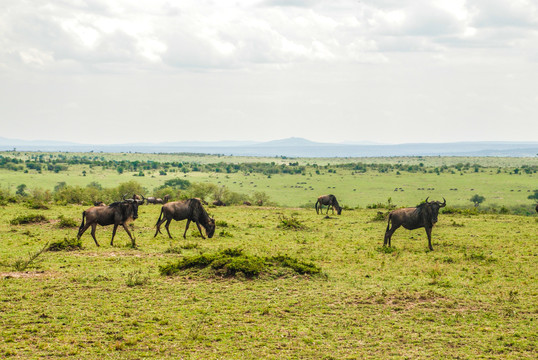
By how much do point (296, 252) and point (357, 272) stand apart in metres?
4.38

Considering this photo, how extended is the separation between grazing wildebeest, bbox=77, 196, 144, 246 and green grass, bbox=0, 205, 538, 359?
1.05 m

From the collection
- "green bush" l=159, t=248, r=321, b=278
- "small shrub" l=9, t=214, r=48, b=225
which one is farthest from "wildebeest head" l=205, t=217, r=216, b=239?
"small shrub" l=9, t=214, r=48, b=225

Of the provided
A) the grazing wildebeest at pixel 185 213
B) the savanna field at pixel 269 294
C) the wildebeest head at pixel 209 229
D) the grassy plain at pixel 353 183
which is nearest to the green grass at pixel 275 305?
the savanna field at pixel 269 294

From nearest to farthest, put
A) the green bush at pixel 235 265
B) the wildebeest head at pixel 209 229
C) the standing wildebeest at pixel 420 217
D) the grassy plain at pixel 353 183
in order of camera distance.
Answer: the green bush at pixel 235 265
the standing wildebeest at pixel 420 217
the wildebeest head at pixel 209 229
the grassy plain at pixel 353 183

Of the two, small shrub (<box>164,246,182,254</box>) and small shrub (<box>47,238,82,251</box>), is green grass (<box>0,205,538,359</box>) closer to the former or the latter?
small shrub (<box>164,246,182,254</box>)

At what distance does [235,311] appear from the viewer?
12.3 meters

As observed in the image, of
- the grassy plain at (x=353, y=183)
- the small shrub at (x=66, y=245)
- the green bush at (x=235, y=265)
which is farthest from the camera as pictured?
the grassy plain at (x=353, y=183)

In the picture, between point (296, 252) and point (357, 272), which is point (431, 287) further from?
point (296, 252)

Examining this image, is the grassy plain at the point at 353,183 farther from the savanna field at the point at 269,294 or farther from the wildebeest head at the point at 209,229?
the savanna field at the point at 269,294

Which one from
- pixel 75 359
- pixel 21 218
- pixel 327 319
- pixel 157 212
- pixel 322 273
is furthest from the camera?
pixel 157 212

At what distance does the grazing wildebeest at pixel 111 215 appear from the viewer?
20.6 meters

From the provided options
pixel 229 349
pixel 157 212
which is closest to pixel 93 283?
pixel 229 349

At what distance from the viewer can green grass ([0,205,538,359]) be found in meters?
10.1

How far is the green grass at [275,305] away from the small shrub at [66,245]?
286 mm
